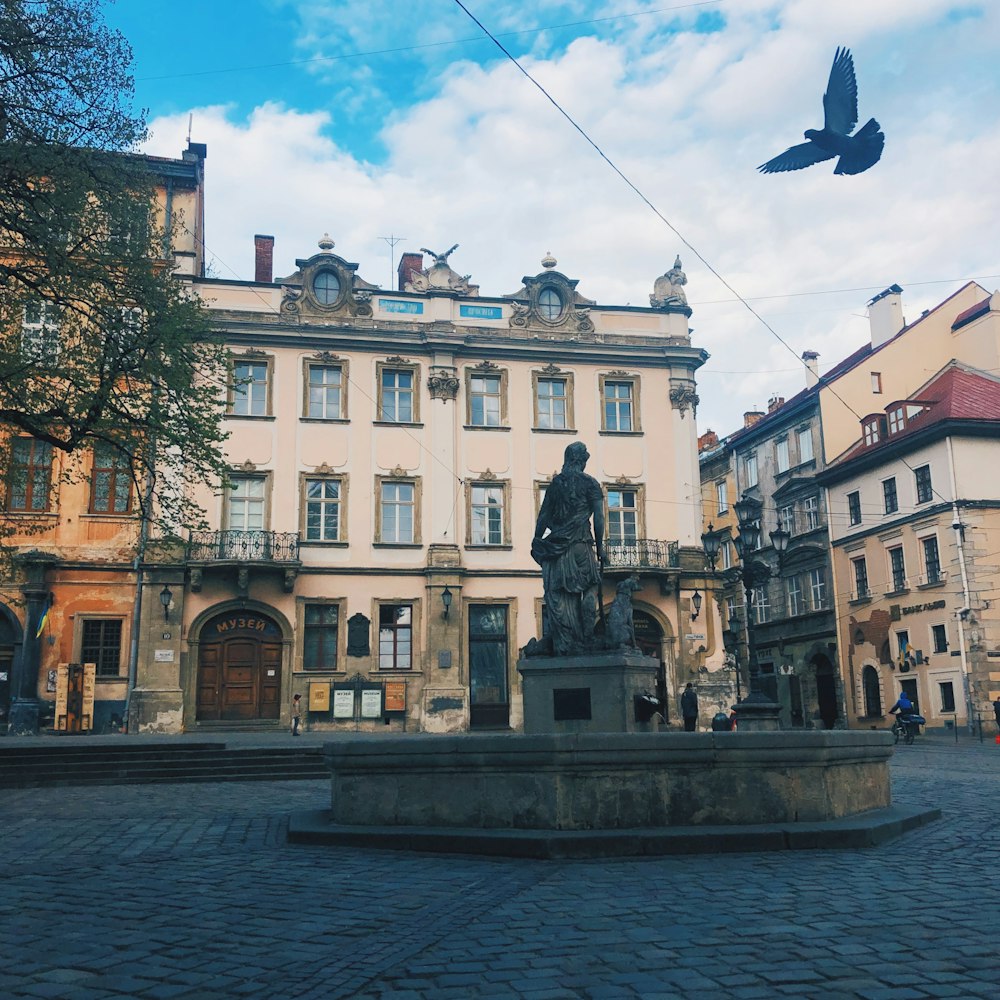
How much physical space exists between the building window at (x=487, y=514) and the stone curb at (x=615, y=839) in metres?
23.3

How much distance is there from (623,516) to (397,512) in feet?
23.5

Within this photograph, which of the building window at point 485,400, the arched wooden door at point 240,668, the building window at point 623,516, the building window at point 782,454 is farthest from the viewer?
the building window at point 782,454

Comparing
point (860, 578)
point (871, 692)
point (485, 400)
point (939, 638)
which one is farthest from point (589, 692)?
point (860, 578)

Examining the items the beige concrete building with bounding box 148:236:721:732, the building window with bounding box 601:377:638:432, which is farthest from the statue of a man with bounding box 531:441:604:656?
the building window with bounding box 601:377:638:432

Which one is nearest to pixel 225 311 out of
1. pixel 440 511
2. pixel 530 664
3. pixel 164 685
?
pixel 440 511

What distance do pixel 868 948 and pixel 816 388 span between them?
137 feet

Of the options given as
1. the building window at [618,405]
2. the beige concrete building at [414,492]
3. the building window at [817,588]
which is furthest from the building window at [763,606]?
the building window at [618,405]

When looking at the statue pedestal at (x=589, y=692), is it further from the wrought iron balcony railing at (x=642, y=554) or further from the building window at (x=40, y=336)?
the wrought iron balcony railing at (x=642, y=554)

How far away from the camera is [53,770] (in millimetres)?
16500

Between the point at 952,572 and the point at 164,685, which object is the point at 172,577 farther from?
the point at 952,572

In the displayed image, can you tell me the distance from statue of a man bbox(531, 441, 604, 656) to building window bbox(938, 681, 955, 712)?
27.4 m

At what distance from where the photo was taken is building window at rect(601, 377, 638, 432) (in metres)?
34.3

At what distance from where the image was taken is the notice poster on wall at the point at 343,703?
99.4 feet

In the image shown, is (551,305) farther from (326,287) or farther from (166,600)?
(166,600)
